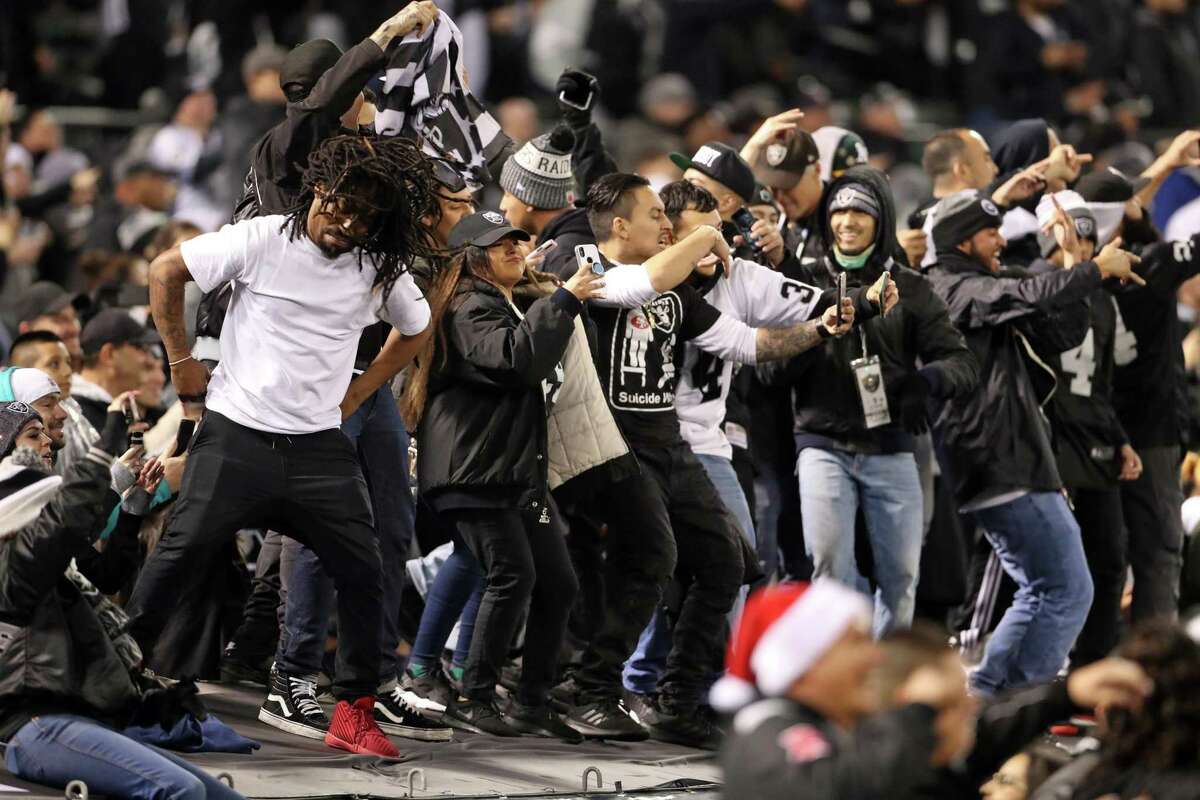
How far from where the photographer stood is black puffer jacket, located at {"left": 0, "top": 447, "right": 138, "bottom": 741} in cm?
590

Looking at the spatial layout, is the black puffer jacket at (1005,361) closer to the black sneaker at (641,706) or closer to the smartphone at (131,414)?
the black sneaker at (641,706)

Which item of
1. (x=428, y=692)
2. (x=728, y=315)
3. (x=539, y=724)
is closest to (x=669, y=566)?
(x=539, y=724)

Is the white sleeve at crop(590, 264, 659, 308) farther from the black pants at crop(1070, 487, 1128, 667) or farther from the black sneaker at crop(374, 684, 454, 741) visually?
the black pants at crop(1070, 487, 1128, 667)

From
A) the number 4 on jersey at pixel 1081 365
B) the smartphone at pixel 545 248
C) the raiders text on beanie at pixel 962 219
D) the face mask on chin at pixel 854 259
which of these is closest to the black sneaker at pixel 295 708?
the smartphone at pixel 545 248

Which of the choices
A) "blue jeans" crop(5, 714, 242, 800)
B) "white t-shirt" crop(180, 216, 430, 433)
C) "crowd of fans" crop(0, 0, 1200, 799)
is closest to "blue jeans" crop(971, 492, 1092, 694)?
"crowd of fans" crop(0, 0, 1200, 799)

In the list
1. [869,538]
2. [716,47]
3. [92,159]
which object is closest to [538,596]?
[869,538]

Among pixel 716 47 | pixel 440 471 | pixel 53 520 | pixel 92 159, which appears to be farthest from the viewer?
pixel 716 47

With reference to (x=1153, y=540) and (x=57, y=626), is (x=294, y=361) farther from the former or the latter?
(x=1153, y=540)

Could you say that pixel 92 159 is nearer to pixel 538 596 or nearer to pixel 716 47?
pixel 716 47

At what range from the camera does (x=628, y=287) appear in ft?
24.8

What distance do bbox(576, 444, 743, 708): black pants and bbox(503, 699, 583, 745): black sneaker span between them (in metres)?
0.20

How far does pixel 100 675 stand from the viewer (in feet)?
20.4

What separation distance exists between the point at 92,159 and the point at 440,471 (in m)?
6.34

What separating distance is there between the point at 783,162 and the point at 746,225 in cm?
58
